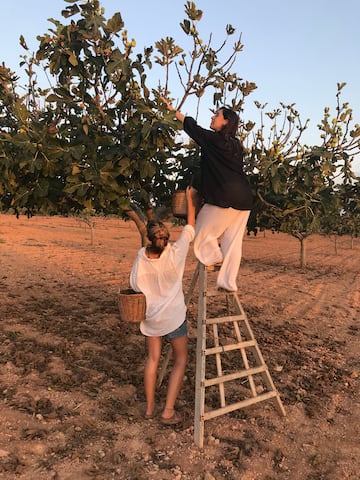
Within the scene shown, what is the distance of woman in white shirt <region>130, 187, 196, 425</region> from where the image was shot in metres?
3.97

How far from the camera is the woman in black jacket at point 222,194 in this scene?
398 centimetres

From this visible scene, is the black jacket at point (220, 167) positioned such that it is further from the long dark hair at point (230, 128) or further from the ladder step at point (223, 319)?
the ladder step at point (223, 319)

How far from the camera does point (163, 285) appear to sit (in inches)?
160

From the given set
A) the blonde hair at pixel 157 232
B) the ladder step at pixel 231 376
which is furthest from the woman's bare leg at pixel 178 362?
the blonde hair at pixel 157 232

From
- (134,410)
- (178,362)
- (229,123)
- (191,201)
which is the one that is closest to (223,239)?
(191,201)

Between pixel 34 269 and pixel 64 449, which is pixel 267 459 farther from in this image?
pixel 34 269

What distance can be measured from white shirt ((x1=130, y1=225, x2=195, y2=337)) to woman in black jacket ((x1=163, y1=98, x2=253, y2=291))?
0.31 m

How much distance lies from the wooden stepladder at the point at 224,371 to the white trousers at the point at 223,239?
0.19 m

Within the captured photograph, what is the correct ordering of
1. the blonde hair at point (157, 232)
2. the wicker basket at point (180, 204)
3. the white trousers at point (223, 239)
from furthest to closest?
the wicker basket at point (180, 204) < the white trousers at point (223, 239) < the blonde hair at point (157, 232)

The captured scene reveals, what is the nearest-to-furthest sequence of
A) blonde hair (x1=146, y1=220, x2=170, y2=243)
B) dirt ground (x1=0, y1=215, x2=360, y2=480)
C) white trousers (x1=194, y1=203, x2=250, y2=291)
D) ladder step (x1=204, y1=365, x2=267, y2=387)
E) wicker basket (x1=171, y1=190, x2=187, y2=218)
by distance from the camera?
1. dirt ground (x1=0, y1=215, x2=360, y2=480)
2. blonde hair (x1=146, y1=220, x2=170, y2=243)
3. ladder step (x1=204, y1=365, x2=267, y2=387)
4. white trousers (x1=194, y1=203, x2=250, y2=291)
5. wicker basket (x1=171, y1=190, x2=187, y2=218)

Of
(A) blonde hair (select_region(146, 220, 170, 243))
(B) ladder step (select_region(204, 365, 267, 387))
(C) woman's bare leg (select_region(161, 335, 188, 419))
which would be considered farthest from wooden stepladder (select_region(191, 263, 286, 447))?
(A) blonde hair (select_region(146, 220, 170, 243))

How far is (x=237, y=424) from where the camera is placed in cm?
444

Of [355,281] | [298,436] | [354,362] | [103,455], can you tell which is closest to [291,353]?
[354,362]

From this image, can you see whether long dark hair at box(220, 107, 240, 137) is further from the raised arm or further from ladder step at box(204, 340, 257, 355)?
ladder step at box(204, 340, 257, 355)
